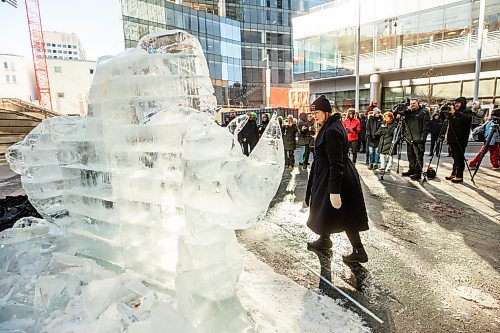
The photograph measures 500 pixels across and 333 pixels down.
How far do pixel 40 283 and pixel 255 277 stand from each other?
6.25 ft

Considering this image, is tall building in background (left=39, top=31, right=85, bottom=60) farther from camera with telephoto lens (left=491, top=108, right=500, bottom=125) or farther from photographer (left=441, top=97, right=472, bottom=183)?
camera with telephoto lens (left=491, top=108, right=500, bottom=125)

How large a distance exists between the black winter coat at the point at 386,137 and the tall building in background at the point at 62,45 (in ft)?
390

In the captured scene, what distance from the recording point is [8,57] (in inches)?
1881

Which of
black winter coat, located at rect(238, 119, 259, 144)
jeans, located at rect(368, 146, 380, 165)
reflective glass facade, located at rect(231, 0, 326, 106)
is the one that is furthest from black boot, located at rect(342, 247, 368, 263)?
reflective glass facade, located at rect(231, 0, 326, 106)

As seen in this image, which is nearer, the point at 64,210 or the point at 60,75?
the point at 64,210

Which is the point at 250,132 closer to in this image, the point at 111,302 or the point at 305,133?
the point at 305,133

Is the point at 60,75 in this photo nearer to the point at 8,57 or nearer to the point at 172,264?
the point at 8,57

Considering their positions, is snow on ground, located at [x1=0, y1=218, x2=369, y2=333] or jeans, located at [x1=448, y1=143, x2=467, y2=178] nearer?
snow on ground, located at [x1=0, y1=218, x2=369, y2=333]

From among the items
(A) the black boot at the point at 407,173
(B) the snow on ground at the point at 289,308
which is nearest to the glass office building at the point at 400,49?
(A) the black boot at the point at 407,173

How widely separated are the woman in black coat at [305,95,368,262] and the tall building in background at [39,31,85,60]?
122m

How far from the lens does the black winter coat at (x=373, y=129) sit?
8344 mm

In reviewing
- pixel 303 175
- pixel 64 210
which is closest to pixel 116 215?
pixel 64 210

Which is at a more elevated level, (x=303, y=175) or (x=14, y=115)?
(x=14, y=115)

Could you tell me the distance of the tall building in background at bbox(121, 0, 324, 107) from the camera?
3656cm
